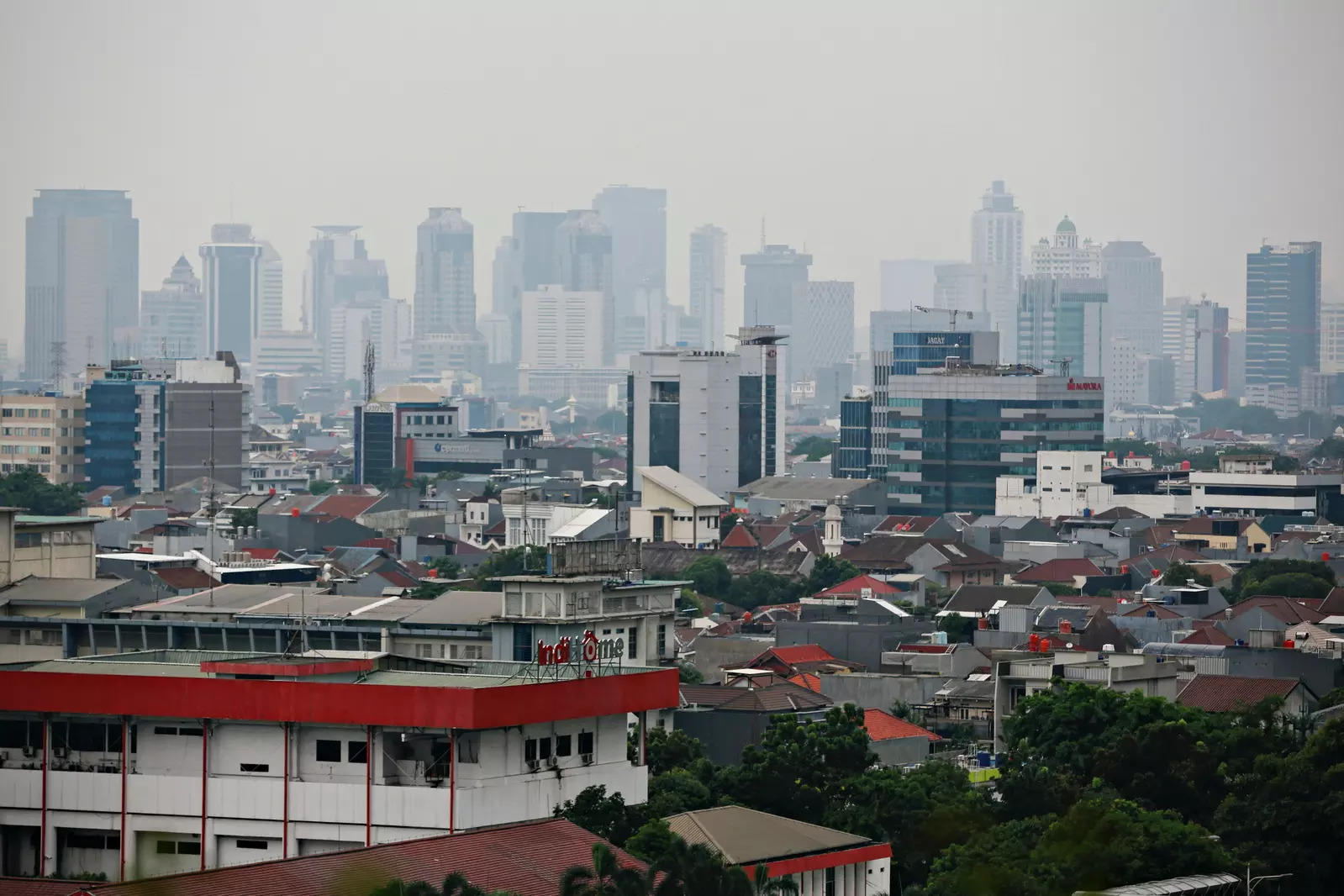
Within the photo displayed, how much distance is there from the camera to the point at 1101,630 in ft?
152

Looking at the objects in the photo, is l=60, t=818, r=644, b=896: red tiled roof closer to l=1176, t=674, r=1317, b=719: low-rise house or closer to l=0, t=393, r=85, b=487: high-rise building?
l=1176, t=674, r=1317, b=719: low-rise house

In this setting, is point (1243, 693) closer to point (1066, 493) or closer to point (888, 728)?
point (888, 728)

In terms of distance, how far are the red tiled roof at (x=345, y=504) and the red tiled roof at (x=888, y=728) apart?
54558mm

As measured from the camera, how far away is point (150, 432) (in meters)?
111

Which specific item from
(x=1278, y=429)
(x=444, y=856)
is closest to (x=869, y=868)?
(x=444, y=856)

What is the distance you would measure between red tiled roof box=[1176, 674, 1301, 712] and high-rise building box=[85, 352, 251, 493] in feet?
248

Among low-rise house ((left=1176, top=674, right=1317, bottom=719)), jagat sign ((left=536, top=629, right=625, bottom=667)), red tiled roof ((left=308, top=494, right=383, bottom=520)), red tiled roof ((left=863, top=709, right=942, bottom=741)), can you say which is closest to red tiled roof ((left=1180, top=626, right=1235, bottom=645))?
low-rise house ((left=1176, top=674, right=1317, bottom=719))

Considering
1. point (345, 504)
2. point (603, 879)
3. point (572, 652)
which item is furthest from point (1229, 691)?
point (345, 504)

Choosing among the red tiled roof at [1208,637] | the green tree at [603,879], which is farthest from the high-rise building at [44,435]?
the green tree at [603,879]

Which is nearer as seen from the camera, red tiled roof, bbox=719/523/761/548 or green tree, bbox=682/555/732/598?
green tree, bbox=682/555/732/598

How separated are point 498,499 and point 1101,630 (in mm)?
47463

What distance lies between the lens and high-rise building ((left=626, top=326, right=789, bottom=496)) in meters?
105

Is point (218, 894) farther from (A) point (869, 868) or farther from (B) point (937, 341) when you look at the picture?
(B) point (937, 341)

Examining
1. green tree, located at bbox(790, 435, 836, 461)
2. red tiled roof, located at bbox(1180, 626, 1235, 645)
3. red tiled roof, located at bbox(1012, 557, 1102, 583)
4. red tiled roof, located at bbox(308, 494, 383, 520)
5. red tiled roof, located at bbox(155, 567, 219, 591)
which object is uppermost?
red tiled roof, located at bbox(155, 567, 219, 591)
